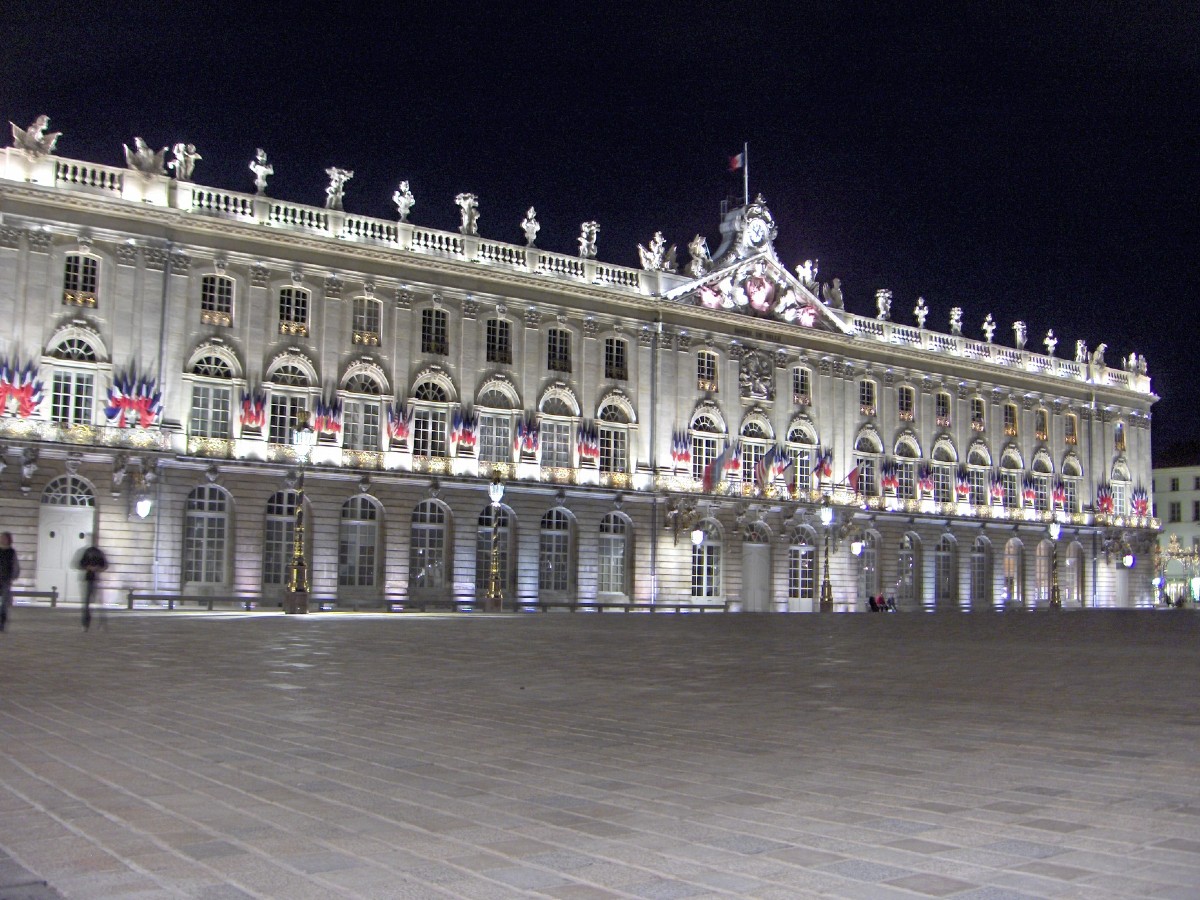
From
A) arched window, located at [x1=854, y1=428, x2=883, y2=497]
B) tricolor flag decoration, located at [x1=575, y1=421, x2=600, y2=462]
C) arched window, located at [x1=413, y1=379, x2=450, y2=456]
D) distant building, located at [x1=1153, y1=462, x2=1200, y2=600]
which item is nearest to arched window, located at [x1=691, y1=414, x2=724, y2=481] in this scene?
tricolor flag decoration, located at [x1=575, y1=421, x2=600, y2=462]

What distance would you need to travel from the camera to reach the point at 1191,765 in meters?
8.20

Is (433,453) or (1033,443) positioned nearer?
(433,453)

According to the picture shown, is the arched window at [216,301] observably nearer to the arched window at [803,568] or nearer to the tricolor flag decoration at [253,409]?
the tricolor flag decoration at [253,409]

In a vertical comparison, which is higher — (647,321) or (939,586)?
(647,321)

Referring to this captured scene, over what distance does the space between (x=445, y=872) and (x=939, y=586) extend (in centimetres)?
5852

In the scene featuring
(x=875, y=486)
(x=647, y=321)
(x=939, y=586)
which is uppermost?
(x=647, y=321)

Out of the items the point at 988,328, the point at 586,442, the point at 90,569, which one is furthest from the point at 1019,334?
the point at 90,569

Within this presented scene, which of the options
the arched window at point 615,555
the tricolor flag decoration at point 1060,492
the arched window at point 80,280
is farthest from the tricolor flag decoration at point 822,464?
the arched window at point 80,280

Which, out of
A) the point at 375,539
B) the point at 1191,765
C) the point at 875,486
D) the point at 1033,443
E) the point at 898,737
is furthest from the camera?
the point at 1033,443

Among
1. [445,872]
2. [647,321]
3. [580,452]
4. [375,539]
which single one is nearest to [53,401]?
[375,539]

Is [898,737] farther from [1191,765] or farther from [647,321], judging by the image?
[647,321]

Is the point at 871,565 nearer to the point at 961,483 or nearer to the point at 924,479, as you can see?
the point at 924,479

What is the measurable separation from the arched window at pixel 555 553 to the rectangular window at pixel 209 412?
12.4 metres

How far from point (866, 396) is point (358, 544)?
26178 mm
